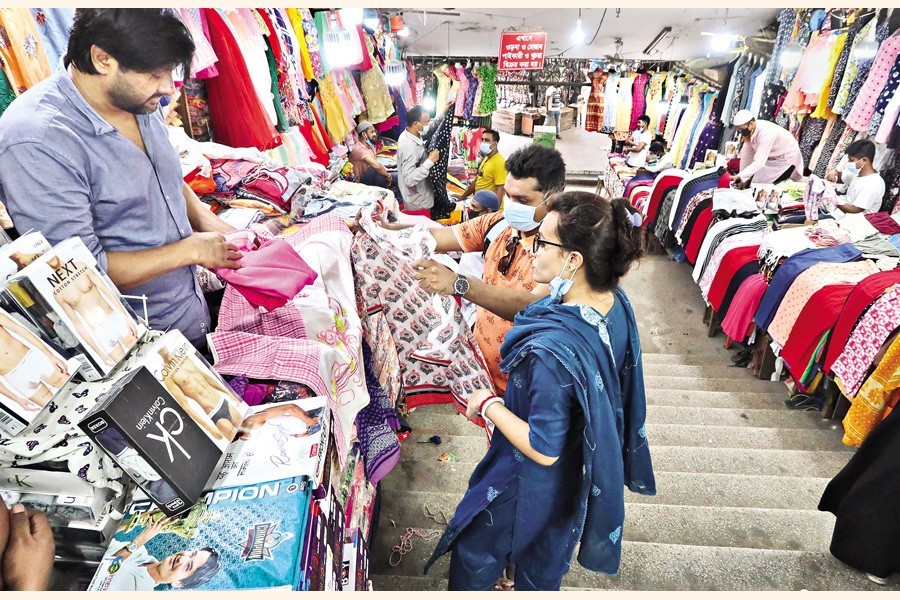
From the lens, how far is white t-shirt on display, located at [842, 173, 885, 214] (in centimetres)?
480

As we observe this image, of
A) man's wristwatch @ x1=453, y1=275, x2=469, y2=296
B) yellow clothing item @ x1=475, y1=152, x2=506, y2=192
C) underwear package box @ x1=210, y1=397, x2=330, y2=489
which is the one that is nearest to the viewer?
underwear package box @ x1=210, y1=397, x2=330, y2=489

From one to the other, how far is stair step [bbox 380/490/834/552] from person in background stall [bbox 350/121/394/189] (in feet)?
12.8

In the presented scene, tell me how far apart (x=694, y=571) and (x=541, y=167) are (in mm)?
1976

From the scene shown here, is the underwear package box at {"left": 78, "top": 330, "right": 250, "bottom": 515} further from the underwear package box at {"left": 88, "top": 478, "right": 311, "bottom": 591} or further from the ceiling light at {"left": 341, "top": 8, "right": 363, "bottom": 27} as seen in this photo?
the ceiling light at {"left": 341, "top": 8, "right": 363, "bottom": 27}

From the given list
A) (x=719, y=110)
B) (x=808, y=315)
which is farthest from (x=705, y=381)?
(x=719, y=110)

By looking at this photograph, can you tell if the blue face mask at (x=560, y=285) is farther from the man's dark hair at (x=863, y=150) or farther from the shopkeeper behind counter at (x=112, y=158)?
the man's dark hair at (x=863, y=150)

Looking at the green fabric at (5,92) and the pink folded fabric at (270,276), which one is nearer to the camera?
the pink folded fabric at (270,276)

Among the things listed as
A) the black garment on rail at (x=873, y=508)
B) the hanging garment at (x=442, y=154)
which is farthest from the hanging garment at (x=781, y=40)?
the black garment on rail at (x=873, y=508)

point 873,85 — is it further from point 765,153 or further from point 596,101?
point 596,101

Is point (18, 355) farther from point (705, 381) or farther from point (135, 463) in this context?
point (705, 381)

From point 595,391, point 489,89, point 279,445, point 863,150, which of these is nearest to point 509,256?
point 595,391

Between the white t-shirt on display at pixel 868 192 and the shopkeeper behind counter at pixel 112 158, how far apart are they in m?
5.80

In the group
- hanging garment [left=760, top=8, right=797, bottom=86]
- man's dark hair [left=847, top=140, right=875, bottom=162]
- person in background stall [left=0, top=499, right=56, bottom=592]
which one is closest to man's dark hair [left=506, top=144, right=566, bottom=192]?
person in background stall [left=0, top=499, right=56, bottom=592]

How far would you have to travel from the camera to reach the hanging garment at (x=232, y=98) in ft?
9.87
